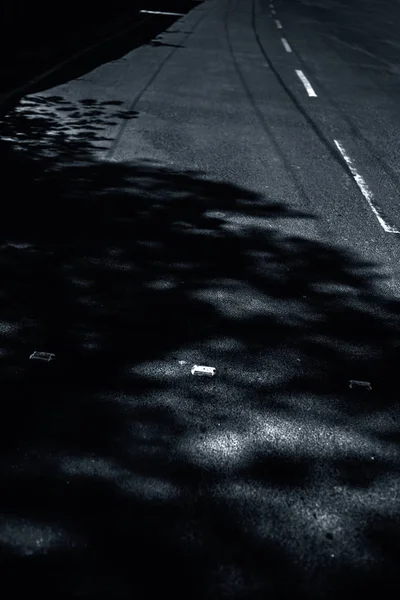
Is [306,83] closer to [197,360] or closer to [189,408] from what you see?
[197,360]

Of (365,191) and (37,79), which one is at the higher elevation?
(37,79)

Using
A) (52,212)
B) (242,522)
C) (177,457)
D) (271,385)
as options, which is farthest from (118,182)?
→ (242,522)

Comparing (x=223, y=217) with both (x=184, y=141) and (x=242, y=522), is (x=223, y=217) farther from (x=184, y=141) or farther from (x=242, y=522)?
(x=242, y=522)

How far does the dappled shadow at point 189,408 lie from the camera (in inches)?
112

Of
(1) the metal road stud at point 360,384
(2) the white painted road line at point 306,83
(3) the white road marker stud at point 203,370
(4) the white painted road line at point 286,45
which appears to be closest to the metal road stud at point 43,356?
(3) the white road marker stud at point 203,370

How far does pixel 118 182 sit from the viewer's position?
747 centimetres

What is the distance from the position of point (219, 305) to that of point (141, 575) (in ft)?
8.04

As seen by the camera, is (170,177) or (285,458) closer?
(285,458)

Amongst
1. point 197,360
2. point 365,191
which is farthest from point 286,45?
point 197,360

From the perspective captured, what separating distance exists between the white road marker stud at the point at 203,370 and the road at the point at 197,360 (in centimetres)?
5

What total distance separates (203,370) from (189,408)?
39cm

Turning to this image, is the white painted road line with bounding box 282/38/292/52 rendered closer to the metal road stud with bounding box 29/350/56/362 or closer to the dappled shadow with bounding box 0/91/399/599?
the dappled shadow with bounding box 0/91/399/599

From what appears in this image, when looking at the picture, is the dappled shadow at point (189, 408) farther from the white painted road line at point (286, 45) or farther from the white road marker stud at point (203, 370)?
the white painted road line at point (286, 45)

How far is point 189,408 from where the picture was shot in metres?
3.79
